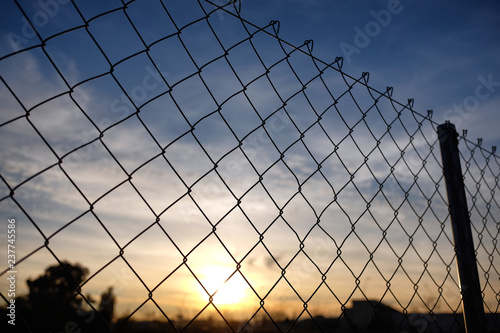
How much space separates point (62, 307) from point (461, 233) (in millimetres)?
2661

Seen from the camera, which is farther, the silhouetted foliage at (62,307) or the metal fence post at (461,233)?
the metal fence post at (461,233)

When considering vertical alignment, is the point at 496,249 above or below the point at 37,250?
above

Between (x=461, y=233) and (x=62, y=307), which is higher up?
(x=461, y=233)

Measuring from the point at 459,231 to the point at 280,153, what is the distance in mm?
1736

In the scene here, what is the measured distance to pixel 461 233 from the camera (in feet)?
8.78

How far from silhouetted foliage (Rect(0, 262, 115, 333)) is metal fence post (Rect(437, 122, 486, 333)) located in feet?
7.75

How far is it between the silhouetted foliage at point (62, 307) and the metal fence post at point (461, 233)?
2362 mm

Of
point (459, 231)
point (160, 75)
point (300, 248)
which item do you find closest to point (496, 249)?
point (459, 231)

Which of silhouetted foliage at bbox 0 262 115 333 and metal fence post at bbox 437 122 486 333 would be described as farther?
metal fence post at bbox 437 122 486 333

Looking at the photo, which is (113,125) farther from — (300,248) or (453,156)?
(453,156)

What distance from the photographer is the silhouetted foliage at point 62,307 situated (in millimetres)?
1150

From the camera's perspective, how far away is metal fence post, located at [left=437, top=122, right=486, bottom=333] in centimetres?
251

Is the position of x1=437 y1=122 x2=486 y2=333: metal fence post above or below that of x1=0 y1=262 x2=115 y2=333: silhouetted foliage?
above

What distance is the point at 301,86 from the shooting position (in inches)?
78.6
